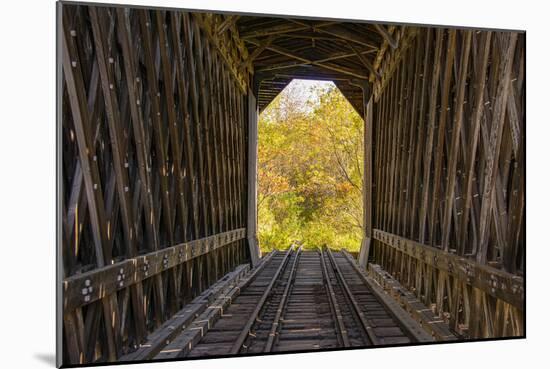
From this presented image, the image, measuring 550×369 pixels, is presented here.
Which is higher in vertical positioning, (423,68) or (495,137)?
(423,68)

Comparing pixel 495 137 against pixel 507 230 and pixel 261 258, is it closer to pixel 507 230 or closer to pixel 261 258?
pixel 507 230

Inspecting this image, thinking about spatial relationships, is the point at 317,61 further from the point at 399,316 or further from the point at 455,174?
the point at 399,316

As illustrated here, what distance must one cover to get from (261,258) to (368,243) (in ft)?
3.81

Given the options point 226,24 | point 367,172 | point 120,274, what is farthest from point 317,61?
point 120,274

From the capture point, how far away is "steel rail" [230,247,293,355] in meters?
3.77

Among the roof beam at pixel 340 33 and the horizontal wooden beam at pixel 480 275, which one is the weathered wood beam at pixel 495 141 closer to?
the horizontal wooden beam at pixel 480 275

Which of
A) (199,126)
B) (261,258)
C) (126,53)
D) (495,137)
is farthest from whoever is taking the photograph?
(261,258)

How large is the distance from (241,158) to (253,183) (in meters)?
0.40

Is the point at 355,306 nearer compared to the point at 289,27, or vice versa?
the point at 289,27

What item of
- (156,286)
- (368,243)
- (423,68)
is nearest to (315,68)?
(423,68)

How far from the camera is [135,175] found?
3.43m

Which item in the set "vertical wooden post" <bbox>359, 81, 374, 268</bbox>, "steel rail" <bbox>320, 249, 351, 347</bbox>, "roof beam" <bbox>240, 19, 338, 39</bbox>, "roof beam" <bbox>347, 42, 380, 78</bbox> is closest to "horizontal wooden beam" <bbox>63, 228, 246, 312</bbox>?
"steel rail" <bbox>320, 249, 351, 347</bbox>

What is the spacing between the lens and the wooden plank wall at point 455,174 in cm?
363

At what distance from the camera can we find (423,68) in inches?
189
